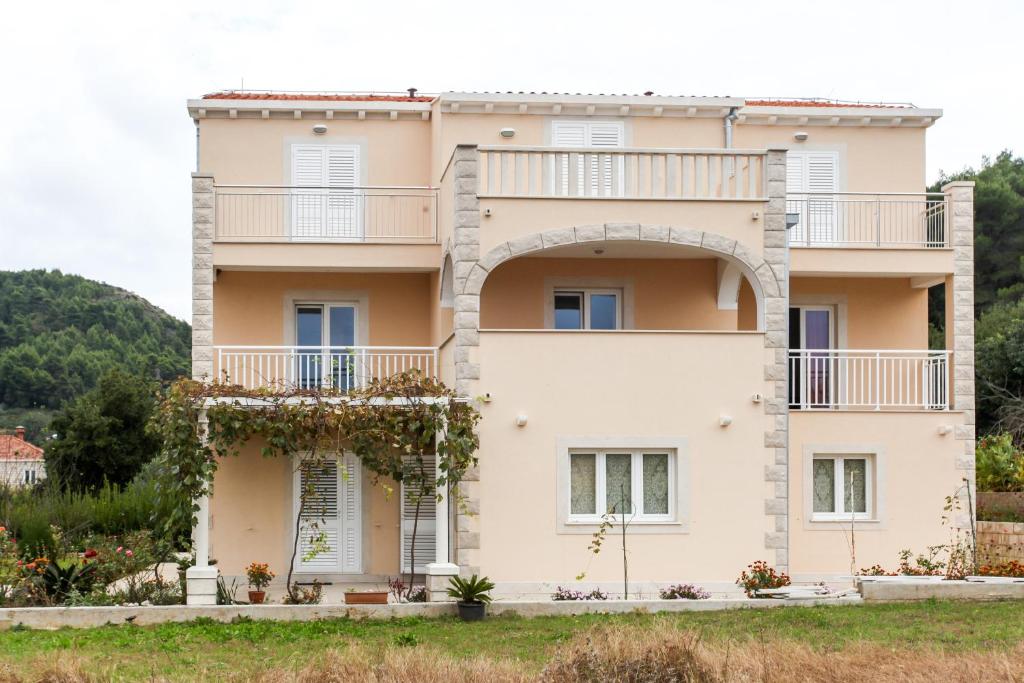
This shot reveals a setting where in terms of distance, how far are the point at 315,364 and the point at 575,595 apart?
5678 mm

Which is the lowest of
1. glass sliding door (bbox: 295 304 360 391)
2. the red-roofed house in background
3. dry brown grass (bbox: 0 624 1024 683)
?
dry brown grass (bbox: 0 624 1024 683)

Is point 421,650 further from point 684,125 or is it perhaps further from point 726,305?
point 684,125

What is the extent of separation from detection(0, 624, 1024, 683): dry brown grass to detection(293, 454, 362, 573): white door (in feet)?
28.6

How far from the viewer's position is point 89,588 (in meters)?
16.2

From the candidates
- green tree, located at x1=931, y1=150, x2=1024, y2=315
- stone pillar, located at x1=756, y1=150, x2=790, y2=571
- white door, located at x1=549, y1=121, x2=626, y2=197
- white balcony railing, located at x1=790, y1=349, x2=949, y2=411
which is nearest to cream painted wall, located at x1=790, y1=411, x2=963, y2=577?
white balcony railing, located at x1=790, y1=349, x2=949, y2=411

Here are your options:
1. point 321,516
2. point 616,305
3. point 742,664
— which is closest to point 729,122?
point 616,305

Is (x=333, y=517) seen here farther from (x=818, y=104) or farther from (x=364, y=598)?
(x=818, y=104)

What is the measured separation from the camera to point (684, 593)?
16.7m

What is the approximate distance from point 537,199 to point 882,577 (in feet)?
23.6

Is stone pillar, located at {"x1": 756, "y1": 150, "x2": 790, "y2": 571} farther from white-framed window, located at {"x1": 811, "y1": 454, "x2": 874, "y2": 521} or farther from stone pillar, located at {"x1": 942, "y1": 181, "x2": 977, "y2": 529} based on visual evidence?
stone pillar, located at {"x1": 942, "y1": 181, "x2": 977, "y2": 529}

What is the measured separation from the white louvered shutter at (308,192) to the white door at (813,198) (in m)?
8.01

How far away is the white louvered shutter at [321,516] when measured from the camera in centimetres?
1920

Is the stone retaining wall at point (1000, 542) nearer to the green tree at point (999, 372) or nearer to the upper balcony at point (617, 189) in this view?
the upper balcony at point (617, 189)

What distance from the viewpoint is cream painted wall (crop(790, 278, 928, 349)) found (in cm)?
2139
